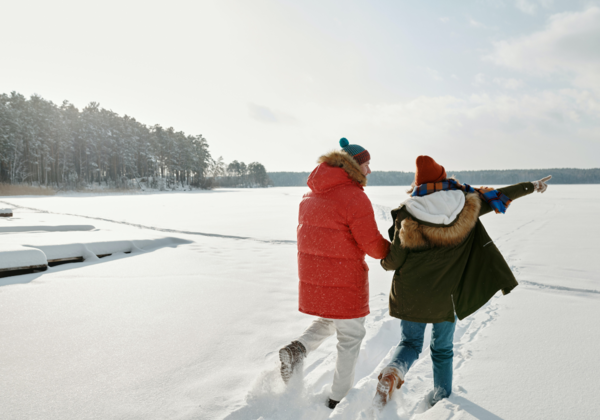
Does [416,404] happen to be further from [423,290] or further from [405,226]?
[405,226]

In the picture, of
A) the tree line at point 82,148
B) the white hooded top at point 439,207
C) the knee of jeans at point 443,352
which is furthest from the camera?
the tree line at point 82,148

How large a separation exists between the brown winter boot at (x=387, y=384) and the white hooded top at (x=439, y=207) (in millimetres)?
923

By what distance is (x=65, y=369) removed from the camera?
7.68 ft

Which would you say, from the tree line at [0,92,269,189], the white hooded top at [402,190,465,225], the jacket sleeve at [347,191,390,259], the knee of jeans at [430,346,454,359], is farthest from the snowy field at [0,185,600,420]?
the tree line at [0,92,269,189]

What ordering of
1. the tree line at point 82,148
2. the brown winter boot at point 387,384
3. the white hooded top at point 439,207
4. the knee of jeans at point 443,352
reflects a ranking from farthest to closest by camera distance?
the tree line at point 82,148
the knee of jeans at point 443,352
the brown winter boot at point 387,384
the white hooded top at point 439,207

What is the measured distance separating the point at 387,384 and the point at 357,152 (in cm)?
140

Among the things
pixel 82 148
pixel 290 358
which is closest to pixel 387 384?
pixel 290 358

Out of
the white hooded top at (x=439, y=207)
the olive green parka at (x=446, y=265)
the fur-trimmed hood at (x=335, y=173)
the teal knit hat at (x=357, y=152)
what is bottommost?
the olive green parka at (x=446, y=265)

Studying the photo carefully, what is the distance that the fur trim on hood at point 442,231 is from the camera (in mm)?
1792

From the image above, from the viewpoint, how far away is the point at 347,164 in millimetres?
1943

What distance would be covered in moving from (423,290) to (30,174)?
57.0m

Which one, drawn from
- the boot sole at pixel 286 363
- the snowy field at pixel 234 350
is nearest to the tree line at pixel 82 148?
the snowy field at pixel 234 350

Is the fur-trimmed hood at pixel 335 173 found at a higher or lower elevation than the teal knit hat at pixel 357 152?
lower

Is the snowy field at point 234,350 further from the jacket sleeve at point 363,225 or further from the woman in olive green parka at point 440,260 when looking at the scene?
the jacket sleeve at point 363,225
